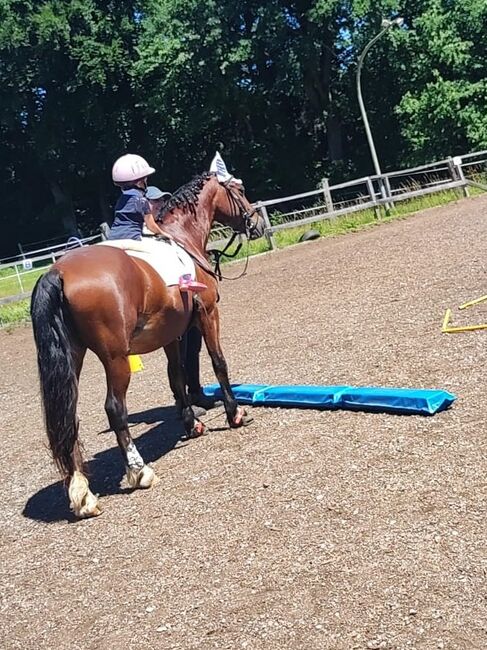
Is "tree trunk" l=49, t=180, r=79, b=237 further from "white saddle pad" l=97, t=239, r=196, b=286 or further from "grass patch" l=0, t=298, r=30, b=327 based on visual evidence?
"white saddle pad" l=97, t=239, r=196, b=286

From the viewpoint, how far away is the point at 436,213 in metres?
19.8

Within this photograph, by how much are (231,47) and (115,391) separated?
Answer: 35.6 metres

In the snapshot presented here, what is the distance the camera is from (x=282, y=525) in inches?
178

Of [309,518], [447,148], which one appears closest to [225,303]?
[309,518]

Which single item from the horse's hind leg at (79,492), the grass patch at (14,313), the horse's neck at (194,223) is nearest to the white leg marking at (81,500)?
the horse's hind leg at (79,492)

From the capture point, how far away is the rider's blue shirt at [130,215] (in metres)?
6.38

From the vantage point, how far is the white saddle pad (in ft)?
20.3

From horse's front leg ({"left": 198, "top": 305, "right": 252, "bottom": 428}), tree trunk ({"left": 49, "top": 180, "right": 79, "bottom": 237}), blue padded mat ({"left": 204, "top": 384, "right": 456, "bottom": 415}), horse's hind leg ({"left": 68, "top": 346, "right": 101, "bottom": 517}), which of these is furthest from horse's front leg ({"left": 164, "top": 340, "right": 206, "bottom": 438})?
tree trunk ({"left": 49, "top": 180, "right": 79, "bottom": 237})

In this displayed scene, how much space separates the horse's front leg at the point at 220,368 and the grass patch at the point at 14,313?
13.1m

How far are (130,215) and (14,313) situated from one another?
14044 millimetres

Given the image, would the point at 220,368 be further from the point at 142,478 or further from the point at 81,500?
the point at 81,500

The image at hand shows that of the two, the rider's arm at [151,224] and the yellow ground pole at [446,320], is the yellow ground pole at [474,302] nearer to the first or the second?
the yellow ground pole at [446,320]

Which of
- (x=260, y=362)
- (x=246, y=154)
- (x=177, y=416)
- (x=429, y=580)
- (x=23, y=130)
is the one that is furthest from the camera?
(x=23, y=130)

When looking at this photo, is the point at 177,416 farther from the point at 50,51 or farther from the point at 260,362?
the point at 50,51
